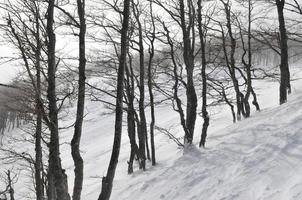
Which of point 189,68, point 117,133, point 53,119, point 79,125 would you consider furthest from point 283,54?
point 53,119

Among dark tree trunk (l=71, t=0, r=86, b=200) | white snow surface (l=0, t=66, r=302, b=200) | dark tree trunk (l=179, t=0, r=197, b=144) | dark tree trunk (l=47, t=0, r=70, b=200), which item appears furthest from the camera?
dark tree trunk (l=179, t=0, r=197, b=144)

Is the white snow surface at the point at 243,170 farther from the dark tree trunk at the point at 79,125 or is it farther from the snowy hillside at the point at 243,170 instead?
the dark tree trunk at the point at 79,125

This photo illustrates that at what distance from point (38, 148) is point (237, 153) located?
7.32m

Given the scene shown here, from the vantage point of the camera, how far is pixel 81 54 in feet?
28.7

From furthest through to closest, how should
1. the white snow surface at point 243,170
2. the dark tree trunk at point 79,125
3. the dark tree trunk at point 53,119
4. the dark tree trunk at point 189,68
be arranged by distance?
1. the dark tree trunk at point 189,68
2. the dark tree trunk at point 79,125
3. the dark tree trunk at point 53,119
4. the white snow surface at point 243,170

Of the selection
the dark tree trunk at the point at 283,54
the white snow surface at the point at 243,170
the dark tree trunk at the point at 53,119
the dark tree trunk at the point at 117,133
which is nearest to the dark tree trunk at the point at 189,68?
the white snow surface at the point at 243,170

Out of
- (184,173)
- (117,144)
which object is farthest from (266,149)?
(117,144)

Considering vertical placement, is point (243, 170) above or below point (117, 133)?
below

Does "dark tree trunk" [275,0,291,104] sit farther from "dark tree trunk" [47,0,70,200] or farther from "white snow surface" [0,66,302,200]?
"dark tree trunk" [47,0,70,200]

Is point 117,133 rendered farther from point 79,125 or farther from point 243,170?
point 243,170

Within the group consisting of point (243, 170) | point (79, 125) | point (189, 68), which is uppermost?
point (189, 68)

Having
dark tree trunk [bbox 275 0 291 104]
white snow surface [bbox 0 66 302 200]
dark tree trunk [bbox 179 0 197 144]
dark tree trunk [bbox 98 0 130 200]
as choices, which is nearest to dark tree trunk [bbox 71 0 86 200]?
dark tree trunk [bbox 98 0 130 200]

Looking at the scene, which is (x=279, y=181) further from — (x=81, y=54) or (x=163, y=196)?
(x=81, y=54)

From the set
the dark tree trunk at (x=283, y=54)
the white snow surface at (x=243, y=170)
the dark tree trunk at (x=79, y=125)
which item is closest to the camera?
the white snow surface at (x=243, y=170)
